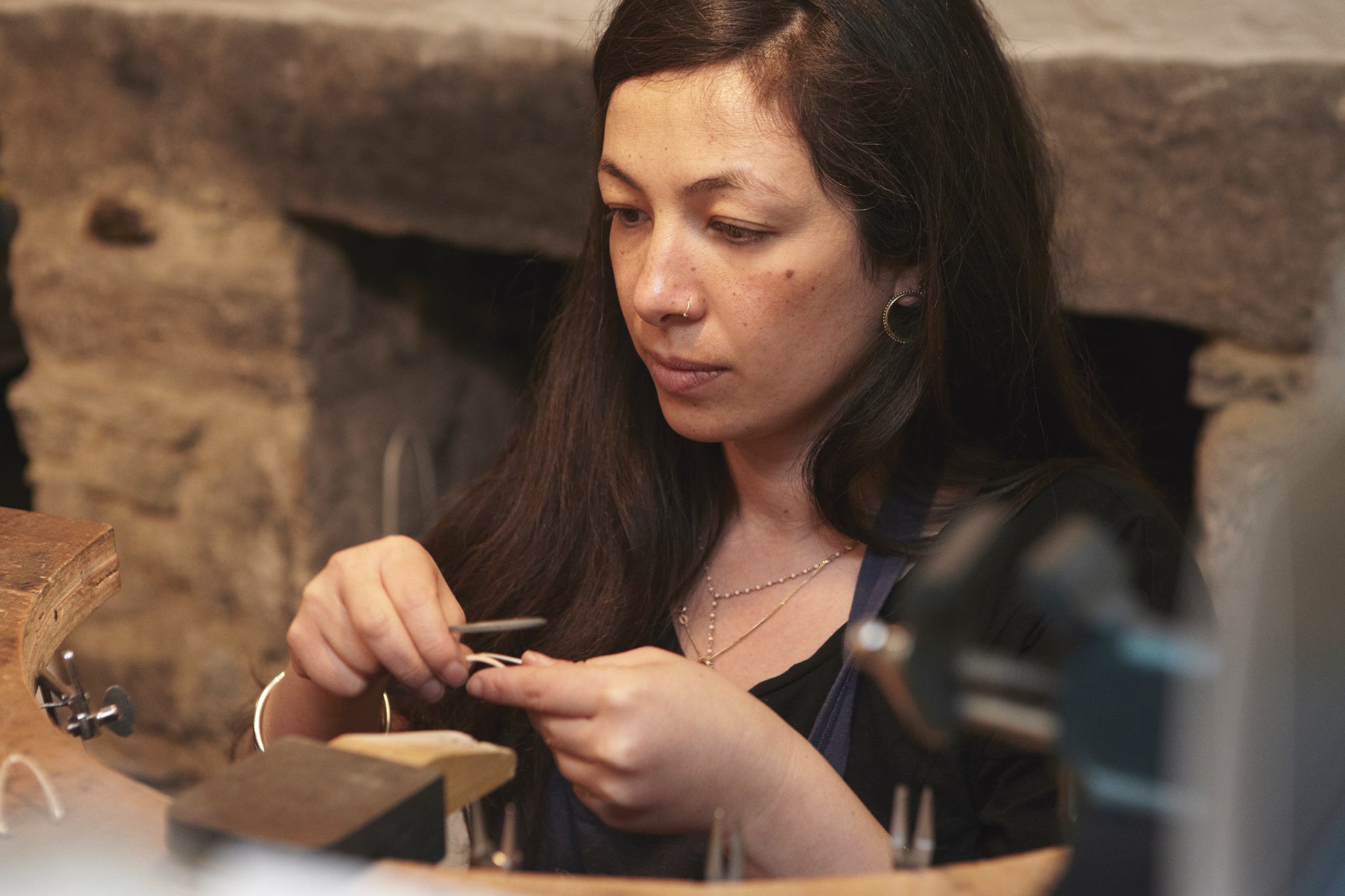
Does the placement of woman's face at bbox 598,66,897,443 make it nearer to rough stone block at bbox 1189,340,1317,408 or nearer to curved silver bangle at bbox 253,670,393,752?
curved silver bangle at bbox 253,670,393,752

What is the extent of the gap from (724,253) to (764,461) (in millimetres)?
274

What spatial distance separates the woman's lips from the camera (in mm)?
1038

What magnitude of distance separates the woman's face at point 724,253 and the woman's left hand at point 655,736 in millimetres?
288

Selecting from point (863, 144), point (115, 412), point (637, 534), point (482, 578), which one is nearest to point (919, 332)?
point (863, 144)

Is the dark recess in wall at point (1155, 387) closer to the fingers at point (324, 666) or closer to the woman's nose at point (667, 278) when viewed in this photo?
the woman's nose at point (667, 278)

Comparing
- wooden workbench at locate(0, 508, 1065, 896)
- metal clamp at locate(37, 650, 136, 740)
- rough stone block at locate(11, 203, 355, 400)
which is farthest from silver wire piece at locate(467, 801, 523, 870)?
rough stone block at locate(11, 203, 355, 400)

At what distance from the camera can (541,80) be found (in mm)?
1658

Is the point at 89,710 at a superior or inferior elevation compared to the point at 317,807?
inferior

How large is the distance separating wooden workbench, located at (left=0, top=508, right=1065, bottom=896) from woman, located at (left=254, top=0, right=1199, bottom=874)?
181 mm

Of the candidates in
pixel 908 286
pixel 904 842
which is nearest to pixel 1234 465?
pixel 908 286

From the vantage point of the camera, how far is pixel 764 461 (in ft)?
3.95

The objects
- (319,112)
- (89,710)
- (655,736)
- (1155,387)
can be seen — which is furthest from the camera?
(1155,387)

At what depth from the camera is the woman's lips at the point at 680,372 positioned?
3.41 ft

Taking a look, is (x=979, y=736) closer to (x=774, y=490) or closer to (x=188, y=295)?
(x=774, y=490)
